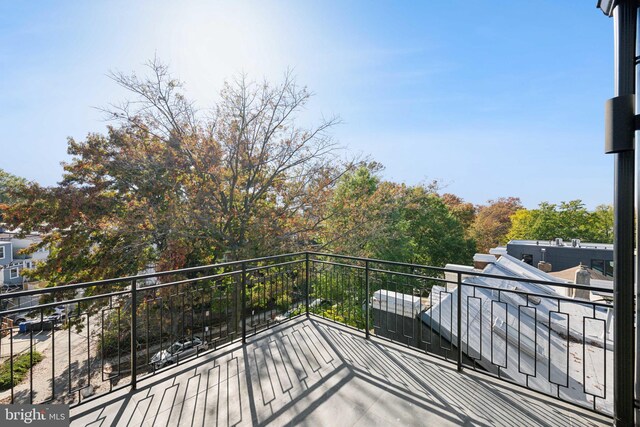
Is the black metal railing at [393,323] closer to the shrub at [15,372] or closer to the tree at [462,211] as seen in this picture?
the shrub at [15,372]

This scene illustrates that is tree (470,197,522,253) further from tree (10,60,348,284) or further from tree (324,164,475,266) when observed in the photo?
tree (10,60,348,284)

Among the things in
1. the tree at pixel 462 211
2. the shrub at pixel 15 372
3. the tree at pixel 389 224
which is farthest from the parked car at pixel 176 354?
the tree at pixel 462 211

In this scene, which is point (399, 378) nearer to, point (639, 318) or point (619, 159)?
point (639, 318)

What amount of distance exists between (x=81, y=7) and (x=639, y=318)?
8293mm

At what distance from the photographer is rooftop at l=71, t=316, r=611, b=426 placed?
1.93 metres

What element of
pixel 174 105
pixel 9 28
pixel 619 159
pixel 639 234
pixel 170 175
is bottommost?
pixel 639 234

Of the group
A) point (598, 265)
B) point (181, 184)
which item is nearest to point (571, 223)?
point (598, 265)

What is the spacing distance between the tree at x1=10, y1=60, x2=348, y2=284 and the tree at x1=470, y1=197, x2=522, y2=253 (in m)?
17.8

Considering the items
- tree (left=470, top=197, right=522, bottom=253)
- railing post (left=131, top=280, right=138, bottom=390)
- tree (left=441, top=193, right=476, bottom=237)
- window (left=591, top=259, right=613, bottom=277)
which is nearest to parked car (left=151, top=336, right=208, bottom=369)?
railing post (left=131, top=280, right=138, bottom=390)

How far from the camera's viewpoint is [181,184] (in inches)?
315

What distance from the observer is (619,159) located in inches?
66.8

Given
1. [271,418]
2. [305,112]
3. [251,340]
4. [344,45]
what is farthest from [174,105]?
[271,418]

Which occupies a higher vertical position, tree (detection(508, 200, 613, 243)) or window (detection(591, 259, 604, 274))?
tree (detection(508, 200, 613, 243))

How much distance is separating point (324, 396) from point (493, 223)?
2555 centimetres
